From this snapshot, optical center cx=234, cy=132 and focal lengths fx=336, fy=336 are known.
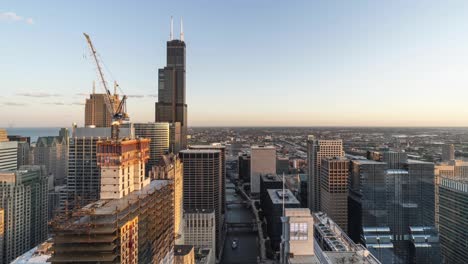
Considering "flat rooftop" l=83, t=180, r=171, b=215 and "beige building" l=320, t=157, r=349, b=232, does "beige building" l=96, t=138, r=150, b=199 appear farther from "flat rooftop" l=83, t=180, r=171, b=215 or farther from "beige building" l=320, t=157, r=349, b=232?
"beige building" l=320, t=157, r=349, b=232

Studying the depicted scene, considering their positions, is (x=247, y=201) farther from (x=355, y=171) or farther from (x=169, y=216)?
(x=169, y=216)

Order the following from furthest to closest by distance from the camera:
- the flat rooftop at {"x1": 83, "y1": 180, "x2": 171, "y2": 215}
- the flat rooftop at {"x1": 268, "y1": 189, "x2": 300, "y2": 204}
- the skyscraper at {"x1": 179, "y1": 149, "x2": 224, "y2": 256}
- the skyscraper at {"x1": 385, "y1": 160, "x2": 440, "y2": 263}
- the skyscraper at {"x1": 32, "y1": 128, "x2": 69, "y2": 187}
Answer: the skyscraper at {"x1": 32, "y1": 128, "x2": 69, "y2": 187}, the skyscraper at {"x1": 179, "y1": 149, "x2": 224, "y2": 256}, the flat rooftop at {"x1": 268, "y1": 189, "x2": 300, "y2": 204}, the skyscraper at {"x1": 385, "y1": 160, "x2": 440, "y2": 263}, the flat rooftop at {"x1": 83, "y1": 180, "x2": 171, "y2": 215}

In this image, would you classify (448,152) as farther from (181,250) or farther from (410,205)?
(181,250)

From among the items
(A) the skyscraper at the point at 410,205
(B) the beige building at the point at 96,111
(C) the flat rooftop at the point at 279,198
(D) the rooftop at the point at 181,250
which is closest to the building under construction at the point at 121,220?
(D) the rooftop at the point at 181,250

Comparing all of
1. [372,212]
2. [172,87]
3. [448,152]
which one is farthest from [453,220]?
[172,87]

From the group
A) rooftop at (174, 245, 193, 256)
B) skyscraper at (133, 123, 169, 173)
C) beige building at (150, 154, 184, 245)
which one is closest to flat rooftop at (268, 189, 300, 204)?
beige building at (150, 154, 184, 245)
